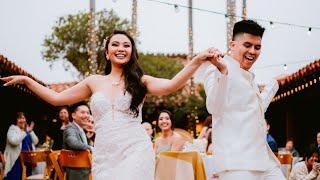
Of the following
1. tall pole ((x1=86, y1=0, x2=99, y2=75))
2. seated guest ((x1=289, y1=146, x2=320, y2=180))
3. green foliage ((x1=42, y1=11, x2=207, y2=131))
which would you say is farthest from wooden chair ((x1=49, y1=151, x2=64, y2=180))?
green foliage ((x1=42, y1=11, x2=207, y2=131))

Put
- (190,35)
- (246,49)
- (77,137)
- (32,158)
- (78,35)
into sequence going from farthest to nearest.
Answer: (78,35) < (190,35) < (32,158) < (77,137) < (246,49)

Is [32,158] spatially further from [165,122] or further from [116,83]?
[116,83]

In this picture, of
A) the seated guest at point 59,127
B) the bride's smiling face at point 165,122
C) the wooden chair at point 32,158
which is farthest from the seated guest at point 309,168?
the wooden chair at point 32,158

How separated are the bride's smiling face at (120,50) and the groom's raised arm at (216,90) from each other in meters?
0.69

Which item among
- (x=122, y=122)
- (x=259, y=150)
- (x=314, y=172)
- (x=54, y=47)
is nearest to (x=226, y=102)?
(x=259, y=150)

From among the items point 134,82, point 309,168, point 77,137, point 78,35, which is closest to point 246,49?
point 134,82

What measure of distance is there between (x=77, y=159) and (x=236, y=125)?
3.62m

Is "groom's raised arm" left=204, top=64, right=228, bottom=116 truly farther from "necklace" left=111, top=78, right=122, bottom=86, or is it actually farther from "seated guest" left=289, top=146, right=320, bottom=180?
"seated guest" left=289, top=146, right=320, bottom=180

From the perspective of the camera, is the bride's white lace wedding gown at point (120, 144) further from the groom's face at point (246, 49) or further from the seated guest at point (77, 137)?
the seated guest at point (77, 137)

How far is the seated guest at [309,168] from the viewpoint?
7.01m

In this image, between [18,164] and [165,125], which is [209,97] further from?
[18,164]

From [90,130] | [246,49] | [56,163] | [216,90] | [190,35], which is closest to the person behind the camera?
[216,90]

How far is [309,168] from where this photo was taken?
24.6 ft

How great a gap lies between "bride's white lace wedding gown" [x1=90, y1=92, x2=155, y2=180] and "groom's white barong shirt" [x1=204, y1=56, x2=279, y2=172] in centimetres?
45
